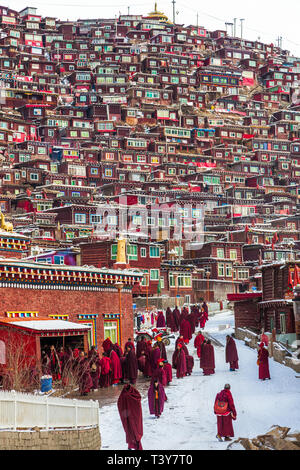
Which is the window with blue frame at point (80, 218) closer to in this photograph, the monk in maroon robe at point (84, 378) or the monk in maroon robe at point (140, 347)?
the monk in maroon robe at point (140, 347)

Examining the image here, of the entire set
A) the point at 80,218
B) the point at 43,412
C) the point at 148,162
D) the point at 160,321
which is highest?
the point at 148,162

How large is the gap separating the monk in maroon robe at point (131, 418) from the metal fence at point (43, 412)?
711mm

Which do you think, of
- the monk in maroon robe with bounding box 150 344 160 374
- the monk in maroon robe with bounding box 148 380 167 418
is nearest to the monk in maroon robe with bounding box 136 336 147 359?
the monk in maroon robe with bounding box 150 344 160 374

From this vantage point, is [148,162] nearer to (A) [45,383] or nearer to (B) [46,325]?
(B) [46,325]

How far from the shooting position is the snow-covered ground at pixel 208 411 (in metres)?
15.3

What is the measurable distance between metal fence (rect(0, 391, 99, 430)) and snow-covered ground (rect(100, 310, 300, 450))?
945 millimetres

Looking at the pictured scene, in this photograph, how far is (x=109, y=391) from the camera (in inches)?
855

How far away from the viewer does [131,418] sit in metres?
14.5

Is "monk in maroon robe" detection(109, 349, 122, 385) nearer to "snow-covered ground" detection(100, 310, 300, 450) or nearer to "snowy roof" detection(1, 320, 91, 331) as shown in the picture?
"snowy roof" detection(1, 320, 91, 331)

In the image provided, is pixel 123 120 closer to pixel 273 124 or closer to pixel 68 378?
pixel 273 124

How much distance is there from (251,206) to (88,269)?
61.0 meters

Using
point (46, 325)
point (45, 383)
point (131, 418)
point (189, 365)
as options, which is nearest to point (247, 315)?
point (189, 365)

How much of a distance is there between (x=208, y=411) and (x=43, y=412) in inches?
233

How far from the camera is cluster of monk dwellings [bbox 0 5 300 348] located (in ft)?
168
